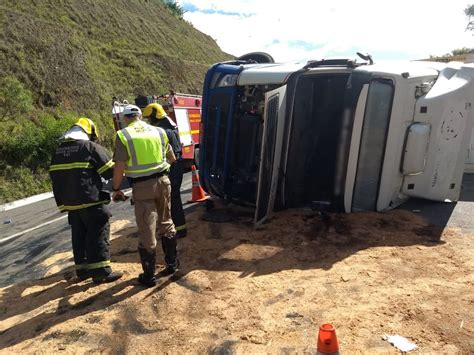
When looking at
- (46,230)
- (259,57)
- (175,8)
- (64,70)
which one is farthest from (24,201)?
(175,8)

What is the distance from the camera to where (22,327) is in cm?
327

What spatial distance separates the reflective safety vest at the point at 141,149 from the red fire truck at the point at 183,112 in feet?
19.6

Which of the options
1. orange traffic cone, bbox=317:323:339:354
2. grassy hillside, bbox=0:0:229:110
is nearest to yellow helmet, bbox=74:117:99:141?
orange traffic cone, bbox=317:323:339:354

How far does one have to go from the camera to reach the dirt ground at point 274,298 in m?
2.81

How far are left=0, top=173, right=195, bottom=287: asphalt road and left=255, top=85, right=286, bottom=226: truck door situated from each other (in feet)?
6.80

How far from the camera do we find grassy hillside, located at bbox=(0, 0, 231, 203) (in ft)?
32.1

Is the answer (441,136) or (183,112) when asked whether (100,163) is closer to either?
(441,136)

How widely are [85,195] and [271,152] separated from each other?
2266 mm

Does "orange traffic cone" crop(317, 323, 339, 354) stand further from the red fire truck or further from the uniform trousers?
the red fire truck

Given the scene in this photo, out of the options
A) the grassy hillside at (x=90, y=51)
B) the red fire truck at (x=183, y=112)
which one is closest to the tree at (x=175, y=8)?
the grassy hillside at (x=90, y=51)

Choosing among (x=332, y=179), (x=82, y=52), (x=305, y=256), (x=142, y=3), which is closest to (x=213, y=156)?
(x=332, y=179)

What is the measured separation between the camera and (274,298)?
339cm

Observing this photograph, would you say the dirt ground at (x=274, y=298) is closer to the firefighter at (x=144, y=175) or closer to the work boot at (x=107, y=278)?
the work boot at (x=107, y=278)

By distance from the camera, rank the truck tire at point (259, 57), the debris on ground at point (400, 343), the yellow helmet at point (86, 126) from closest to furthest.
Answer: the debris on ground at point (400, 343), the yellow helmet at point (86, 126), the truck tire at point (259, 57)
